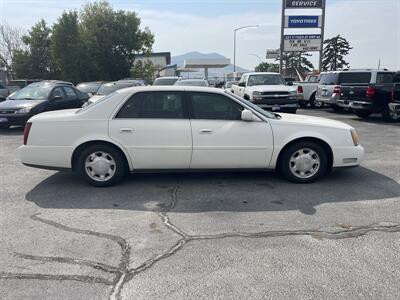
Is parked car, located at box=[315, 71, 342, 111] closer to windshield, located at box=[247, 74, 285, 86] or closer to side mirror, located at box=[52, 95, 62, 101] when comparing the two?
windshield, located at box=[247, 74, 285, 86]

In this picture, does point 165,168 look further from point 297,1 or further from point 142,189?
point 297,1

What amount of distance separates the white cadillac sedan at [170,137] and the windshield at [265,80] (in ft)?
33.9

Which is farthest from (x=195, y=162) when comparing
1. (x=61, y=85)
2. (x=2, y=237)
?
(x=61, y=85)

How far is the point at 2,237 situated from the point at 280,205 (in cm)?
327

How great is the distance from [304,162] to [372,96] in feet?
29.3

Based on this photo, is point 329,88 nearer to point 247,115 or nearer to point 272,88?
point 272,88

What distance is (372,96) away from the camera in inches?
516

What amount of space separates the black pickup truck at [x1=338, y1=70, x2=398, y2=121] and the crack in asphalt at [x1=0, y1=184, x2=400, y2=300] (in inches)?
398

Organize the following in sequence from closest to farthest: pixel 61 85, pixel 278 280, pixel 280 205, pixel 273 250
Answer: pixel 278 280 < pixel 273 250 < pixel 280 205 < pixel 61 85

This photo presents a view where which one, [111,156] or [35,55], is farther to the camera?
[35,55]

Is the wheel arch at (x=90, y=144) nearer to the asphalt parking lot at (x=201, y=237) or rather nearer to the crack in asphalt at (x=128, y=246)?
the asphalt parking lot at (x=201, y=237)

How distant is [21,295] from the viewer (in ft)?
9.52

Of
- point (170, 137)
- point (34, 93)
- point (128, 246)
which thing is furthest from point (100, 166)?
point (34, 93)

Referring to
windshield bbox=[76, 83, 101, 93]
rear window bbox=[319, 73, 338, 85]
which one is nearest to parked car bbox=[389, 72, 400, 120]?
rear window bbox=[319, 73, 338, 85]
